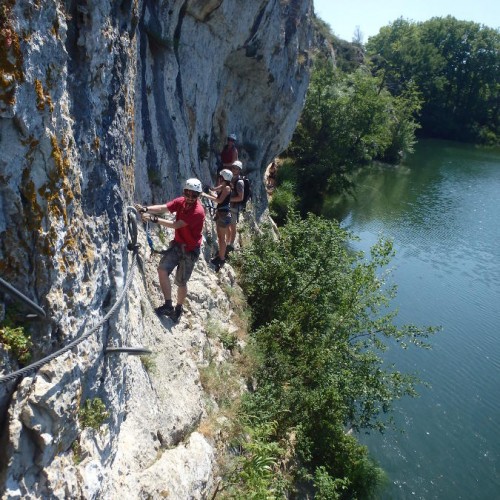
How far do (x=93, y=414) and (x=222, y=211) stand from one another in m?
6.35

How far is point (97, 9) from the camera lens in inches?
175

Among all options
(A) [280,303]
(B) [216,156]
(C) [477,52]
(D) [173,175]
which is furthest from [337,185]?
(C) [477,52]

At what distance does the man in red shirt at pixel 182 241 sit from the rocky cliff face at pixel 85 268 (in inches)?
12.0

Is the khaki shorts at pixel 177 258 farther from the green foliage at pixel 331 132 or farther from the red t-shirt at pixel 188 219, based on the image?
the green foliage at pixel 331 132

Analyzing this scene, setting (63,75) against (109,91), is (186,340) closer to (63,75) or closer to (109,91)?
(109,91)

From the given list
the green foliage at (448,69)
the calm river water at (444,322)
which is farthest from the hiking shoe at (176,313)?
the green foliage at (448,69)

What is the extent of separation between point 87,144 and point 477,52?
85.0 metres

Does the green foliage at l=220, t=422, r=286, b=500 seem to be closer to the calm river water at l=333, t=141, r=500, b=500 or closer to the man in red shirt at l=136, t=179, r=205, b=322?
the man in red shirt at l=136, t=179, r=205, b=322

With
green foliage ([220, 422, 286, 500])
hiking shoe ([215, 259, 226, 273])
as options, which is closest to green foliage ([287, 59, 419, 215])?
hiking shoe ([215, 259, 226, 273])

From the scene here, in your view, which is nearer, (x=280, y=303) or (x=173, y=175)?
(x=173, y=175)

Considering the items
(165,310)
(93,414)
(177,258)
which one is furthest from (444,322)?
(93,414)

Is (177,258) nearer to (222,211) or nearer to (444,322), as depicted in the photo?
(222,211)

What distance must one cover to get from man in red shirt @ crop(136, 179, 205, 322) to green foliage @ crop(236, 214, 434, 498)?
7.90ft

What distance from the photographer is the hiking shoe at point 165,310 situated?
733 centimetres
